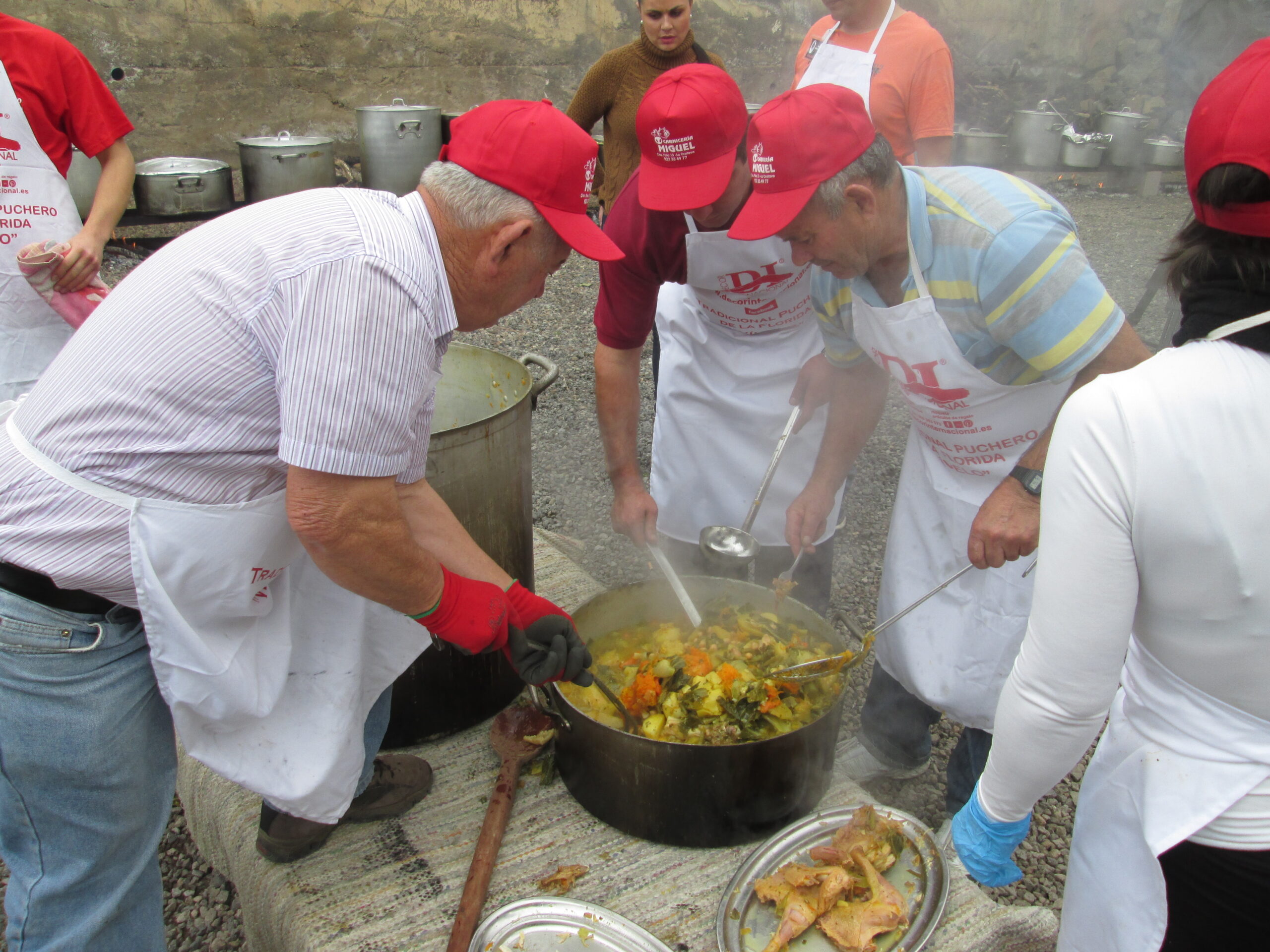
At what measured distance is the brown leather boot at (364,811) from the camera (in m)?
2.19

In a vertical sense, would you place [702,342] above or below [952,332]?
below

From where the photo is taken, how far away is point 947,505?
2.59 m

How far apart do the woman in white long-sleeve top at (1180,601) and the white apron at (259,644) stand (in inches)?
55.4

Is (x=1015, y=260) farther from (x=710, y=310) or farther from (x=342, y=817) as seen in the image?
(x=342, y=817)

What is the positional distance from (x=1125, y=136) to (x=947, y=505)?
12362mm

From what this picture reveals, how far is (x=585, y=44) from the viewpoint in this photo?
10469 millimetres

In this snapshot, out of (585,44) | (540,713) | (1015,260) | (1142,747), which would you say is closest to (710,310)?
(1015,260)

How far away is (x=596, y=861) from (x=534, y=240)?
155 centimetres

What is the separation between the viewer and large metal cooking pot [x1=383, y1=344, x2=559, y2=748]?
92.4 inches

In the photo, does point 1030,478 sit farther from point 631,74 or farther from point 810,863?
point 631,74

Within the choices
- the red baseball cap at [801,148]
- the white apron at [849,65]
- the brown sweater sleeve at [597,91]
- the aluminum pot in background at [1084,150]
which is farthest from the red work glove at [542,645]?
the aluminum pot in background at [1084,150]

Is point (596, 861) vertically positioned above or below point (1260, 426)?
below

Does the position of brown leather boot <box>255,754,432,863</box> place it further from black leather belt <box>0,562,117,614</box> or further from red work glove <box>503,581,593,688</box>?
black leather belt <box>0,562,117,614</box>

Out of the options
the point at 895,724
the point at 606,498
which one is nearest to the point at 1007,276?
the point at 895,724
